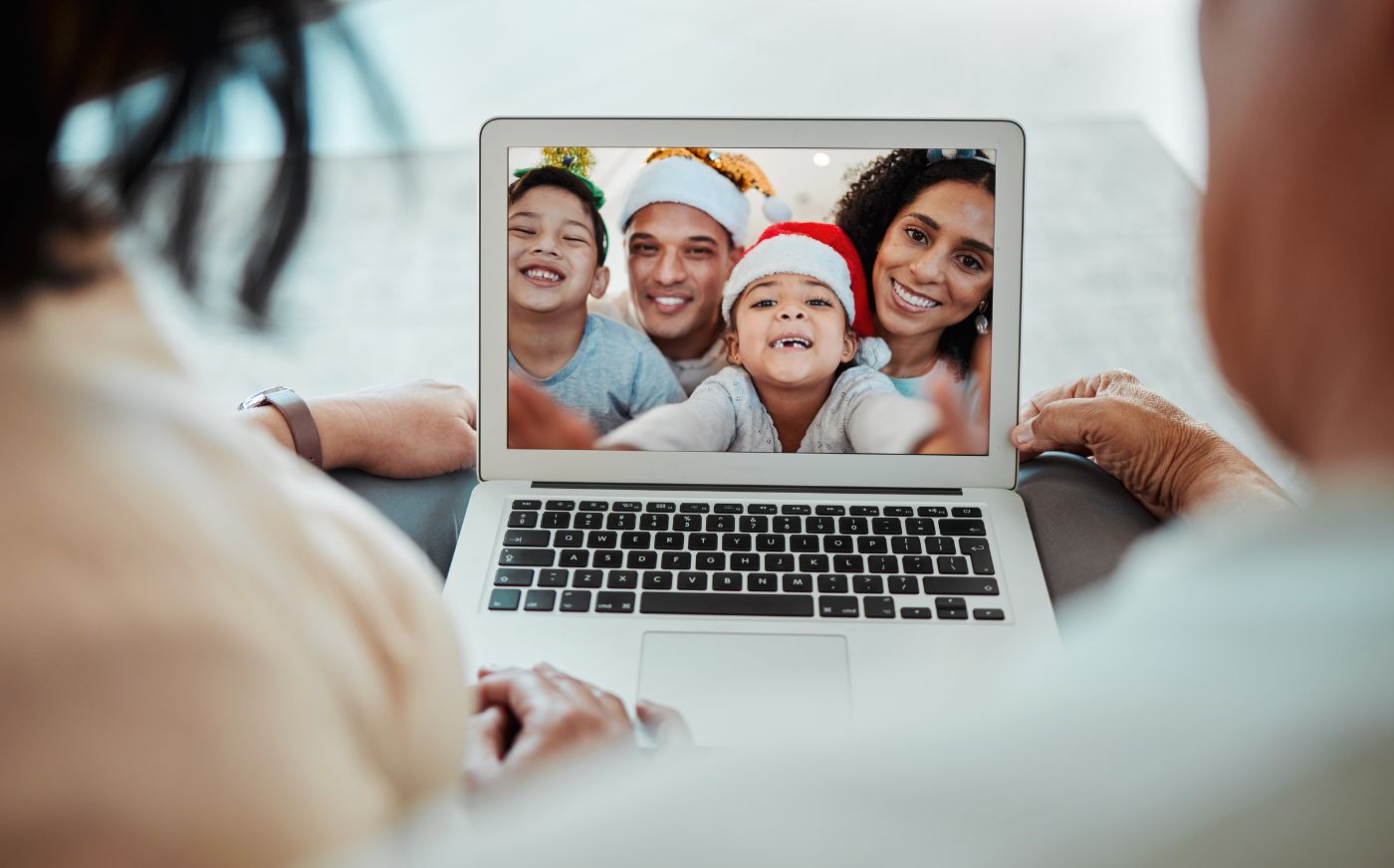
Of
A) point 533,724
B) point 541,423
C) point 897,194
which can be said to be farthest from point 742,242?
point 533,724

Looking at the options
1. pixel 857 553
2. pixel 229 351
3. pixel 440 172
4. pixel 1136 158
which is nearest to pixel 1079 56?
pixel 1136 158

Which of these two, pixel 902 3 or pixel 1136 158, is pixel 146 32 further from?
pixel 902 3

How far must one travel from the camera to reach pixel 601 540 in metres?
0.94

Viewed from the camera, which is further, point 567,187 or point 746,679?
point 567,187

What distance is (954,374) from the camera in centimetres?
98

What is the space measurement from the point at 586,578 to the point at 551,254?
0.30 m

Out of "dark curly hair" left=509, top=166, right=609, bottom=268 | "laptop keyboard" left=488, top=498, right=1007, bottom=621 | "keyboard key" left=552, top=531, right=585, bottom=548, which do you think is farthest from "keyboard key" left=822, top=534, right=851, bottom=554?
"dark curly hair" left=509, top=166, right=609, bottom=268

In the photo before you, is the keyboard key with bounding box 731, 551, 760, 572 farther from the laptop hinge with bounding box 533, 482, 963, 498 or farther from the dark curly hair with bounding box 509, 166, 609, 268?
the dark curly hair with bounding box 509, 166, 609, 268

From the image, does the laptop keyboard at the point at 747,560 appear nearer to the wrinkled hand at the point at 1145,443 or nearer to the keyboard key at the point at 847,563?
the keyboard key at the point at 847,563

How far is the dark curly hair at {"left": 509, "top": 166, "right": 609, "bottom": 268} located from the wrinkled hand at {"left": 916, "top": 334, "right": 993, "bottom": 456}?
12.6 inches

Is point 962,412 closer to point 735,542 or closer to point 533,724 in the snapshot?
point 735,542

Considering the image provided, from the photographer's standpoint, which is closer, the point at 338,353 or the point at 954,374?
the point at 954,374

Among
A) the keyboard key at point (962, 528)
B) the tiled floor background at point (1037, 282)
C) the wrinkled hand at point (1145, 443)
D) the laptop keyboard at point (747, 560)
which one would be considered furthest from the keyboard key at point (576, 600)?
the tiled floor background at point (1037, 282)

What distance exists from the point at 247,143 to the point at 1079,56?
3.01m
